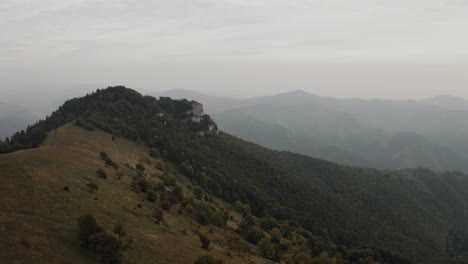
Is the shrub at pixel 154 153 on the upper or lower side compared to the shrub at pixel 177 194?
upper

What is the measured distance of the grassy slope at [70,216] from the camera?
3009cm

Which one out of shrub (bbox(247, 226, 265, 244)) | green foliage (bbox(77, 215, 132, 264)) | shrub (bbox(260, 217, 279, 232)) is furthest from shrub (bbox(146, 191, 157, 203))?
shrub (bbox(260, 217, 279, 232))

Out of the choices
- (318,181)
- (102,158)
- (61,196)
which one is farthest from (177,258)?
(318,181)

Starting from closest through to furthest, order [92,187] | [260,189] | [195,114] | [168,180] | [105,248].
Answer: [105,248] → [92,187] → [168,180] → [260,189] → [195,114]

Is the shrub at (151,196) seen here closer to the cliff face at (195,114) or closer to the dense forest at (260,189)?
the dense forest at (260,189)

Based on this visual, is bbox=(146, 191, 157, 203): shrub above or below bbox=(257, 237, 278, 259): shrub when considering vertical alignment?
above

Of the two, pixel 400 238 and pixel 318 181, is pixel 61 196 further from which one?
pixel 318 181

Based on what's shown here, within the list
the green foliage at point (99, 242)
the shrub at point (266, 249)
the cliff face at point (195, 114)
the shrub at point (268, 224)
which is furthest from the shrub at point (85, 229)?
the cliff face at point (195, 114)

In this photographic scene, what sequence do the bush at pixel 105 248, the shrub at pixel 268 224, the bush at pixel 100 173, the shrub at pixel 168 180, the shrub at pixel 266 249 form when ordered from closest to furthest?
the bush at pixel 105 248, the bush at pixel 100 173, the shrub at pixel 266 249, the shrub at pixel 168 180, the shrub at pixel 268 224

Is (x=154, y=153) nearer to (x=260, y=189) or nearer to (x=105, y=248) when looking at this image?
(x=260, y=189)

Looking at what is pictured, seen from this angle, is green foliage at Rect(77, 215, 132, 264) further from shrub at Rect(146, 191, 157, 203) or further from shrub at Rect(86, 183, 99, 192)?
shrub at Rect(146, 191, 157, 203)

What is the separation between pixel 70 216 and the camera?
38.1 meters

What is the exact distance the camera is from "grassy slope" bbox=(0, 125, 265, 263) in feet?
98.7

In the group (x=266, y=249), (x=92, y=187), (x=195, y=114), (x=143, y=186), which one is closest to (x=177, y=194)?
(x=143, y=186)
